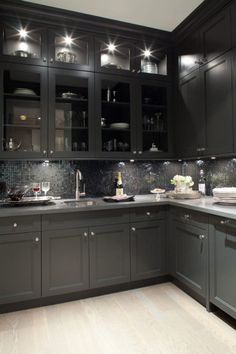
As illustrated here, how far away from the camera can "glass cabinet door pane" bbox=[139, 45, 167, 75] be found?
3041mm

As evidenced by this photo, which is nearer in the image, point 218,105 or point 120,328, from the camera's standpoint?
point 120,328

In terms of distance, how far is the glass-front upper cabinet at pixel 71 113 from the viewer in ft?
8.55

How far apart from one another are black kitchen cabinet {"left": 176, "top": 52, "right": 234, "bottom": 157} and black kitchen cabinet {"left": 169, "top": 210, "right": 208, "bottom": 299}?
71cm

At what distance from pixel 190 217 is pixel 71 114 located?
5.34 feet

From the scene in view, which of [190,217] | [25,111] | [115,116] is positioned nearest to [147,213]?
[190,217]

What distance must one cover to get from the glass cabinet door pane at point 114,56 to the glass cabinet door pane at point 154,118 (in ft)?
1.19

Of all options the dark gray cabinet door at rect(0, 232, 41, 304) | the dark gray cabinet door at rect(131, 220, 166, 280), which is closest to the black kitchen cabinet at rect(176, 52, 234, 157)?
the dark gray cabinet door at rect(131, 220, 166, 280)

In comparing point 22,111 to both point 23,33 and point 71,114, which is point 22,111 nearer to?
point 71,114

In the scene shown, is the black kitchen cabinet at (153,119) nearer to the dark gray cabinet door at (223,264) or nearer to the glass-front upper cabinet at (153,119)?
the glass-front upper cabinet at (153,119)

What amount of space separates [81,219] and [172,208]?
0.95 meters

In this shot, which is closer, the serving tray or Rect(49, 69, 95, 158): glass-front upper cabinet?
the serving tray

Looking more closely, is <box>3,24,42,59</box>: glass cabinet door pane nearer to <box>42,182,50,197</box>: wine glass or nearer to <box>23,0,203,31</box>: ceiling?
<box>23,0,203,31</box>: ceiling

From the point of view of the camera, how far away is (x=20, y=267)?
2186mm

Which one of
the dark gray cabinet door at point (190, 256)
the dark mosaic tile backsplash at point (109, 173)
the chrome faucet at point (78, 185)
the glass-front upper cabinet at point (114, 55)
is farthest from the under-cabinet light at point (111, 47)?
the dark gray cabinet door at point (190, 256)
